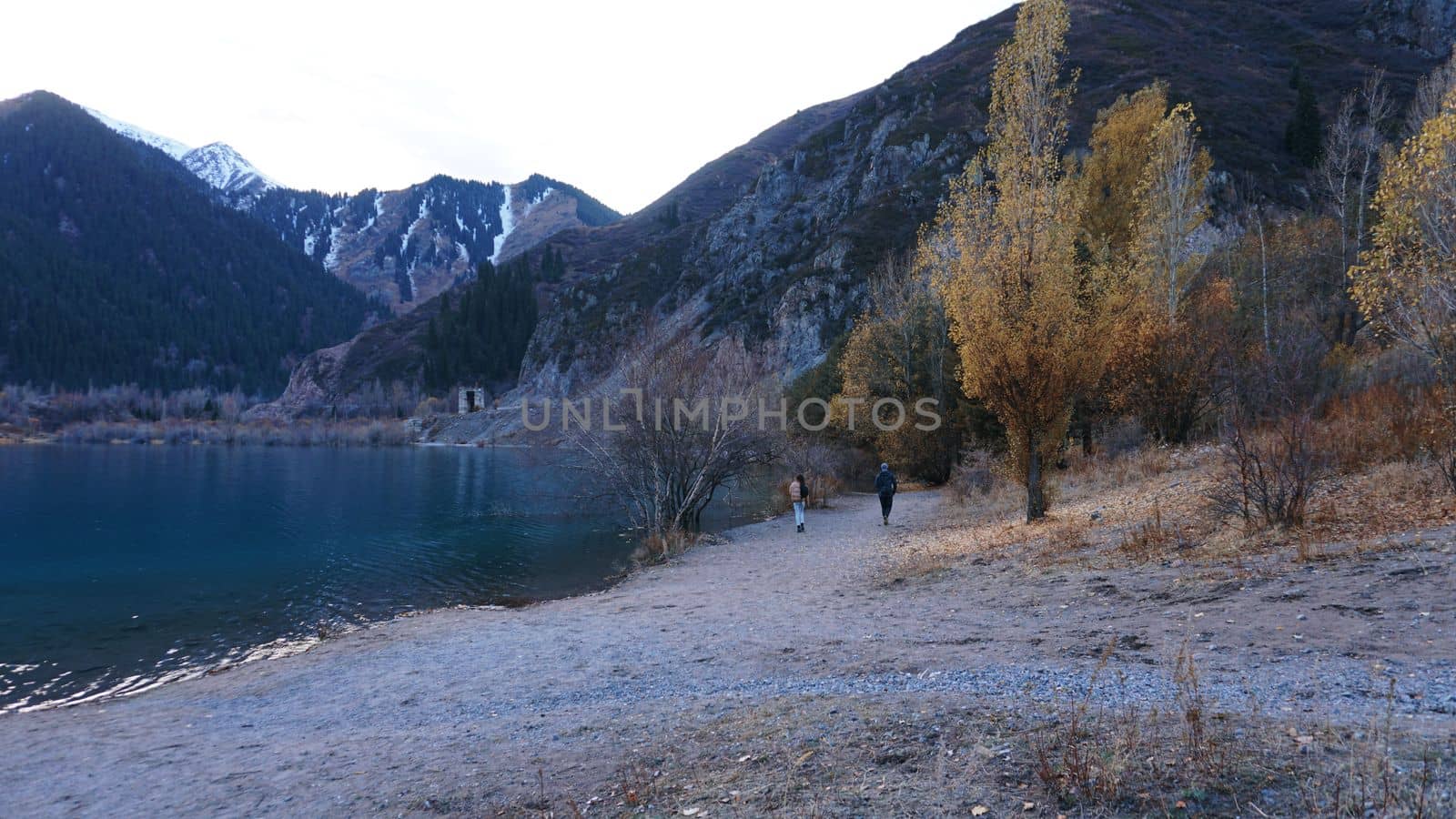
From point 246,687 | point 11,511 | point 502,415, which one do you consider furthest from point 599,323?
point 246,687

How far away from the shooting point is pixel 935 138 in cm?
8856

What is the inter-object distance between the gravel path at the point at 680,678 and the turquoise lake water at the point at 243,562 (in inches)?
158

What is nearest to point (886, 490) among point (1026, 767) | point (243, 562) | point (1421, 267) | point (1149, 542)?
point (1149, 542)

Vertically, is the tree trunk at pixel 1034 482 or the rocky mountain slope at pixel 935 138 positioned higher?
the rocky mountain slope at pixel 935 138

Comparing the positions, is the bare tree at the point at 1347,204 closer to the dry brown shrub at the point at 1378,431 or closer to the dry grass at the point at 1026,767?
the dry brown shrub at the point at 1378,431

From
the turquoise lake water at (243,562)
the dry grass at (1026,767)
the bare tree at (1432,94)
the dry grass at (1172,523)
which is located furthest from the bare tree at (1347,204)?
the dry grass at (1026,767)

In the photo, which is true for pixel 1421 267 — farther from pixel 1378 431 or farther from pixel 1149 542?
pixel 1149 542

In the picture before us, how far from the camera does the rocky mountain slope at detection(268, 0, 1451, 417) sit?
7569cm

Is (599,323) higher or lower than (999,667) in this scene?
higher

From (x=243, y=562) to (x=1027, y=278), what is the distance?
28.4 metres

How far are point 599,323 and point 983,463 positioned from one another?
349 ft

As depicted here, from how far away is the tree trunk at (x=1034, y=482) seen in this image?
59.8 feet

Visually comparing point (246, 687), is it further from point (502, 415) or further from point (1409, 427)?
point (502, 415)

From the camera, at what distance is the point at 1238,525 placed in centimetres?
1227
